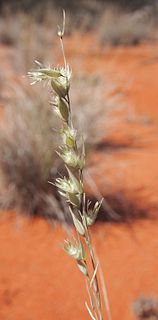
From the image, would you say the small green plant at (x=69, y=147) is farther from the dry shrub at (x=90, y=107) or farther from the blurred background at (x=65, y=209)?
the dry shrub at (x=90, y=107)

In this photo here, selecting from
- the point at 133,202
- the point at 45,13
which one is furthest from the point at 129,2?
the point at 133,202

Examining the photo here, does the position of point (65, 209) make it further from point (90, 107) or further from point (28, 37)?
point (28, 37)

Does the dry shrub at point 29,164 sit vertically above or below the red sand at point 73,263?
above

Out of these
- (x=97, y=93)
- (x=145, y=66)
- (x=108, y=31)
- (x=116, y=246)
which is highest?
(x=108, y=31)

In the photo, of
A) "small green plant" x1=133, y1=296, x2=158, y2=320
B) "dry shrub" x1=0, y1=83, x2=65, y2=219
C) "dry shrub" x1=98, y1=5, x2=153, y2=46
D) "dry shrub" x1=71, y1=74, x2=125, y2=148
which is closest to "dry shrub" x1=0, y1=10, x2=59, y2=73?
"dry shrub" x1=98, y1=5, x2=153, y2=46

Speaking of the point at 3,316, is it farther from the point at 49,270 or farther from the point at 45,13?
the point at 45,13

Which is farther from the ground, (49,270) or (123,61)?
(123,61)

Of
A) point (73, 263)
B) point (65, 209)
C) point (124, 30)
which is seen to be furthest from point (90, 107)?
point (124, 30)

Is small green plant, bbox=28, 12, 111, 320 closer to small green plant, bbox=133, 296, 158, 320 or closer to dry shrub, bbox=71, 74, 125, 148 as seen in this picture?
small green plant, bbox=133, 296, 158, 320

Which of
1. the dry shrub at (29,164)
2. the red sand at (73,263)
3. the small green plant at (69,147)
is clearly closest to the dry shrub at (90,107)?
the red sand at (73,263)
